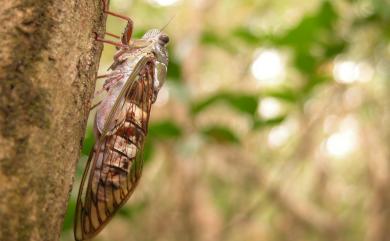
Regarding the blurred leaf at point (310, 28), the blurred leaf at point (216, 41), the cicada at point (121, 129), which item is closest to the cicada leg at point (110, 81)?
the cicada at point (121, 129)

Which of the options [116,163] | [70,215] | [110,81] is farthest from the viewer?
[70,215]

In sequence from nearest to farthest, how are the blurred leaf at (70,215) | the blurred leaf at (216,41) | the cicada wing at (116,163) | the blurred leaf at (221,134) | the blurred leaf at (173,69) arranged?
the cicada wing at (116,163), the blurred leaf at (70,215), the blurred leaf at (173,69), the blurred leaf at (221,134), the blurred leaf at (216,41)

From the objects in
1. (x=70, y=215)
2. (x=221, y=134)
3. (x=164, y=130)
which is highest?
(x=221, y=134)

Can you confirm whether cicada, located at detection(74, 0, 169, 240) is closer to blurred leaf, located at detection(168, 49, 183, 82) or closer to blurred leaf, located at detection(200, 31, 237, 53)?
blurred leaf, located at detection(168, 49, 183, 82)

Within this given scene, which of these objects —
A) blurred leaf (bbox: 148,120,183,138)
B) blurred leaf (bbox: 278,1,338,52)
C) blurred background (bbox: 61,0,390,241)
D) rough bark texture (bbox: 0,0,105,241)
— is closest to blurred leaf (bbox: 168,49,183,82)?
blurred background (bbox: 61,0,390,241)

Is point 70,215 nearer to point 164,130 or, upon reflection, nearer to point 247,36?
point 164,130

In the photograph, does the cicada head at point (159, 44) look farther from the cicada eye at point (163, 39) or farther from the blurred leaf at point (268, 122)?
the blurred leaf at point (268, 122)

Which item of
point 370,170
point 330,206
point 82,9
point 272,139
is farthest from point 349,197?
point 82,9

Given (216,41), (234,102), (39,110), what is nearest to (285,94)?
(234,102)
